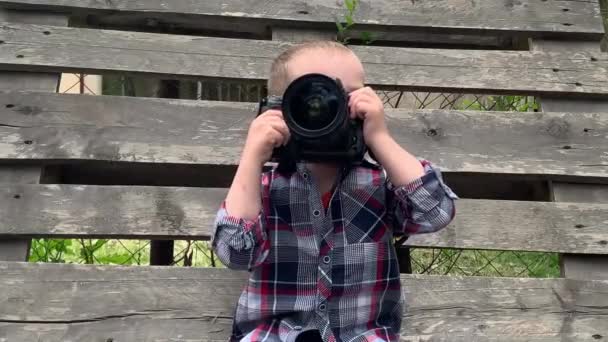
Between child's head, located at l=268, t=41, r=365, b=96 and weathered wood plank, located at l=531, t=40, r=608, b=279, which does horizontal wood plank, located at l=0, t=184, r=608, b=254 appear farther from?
child's head, located at l=268, t=41, r=365, b=96

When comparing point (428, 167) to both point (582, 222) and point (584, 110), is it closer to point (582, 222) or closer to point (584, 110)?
point (582, 222)

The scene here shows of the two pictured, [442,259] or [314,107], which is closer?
[314,107]

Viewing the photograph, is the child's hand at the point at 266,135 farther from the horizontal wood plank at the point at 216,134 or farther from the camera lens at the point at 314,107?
the horizontal wood plank at the point at 216,134

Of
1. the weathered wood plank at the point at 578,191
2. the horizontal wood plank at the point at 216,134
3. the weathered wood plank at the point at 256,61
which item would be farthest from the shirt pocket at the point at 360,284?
the weathered wood plank at the point at 256,61

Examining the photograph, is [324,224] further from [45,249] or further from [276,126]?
[45,249]

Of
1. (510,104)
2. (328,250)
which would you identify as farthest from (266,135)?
(510,104)

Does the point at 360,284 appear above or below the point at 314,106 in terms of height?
below

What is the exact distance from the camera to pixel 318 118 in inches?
55.7

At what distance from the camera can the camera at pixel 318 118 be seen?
1.39m

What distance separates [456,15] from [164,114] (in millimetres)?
1083

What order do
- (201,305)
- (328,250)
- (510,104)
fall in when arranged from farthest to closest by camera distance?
(510,104), (201,305), (328,250)

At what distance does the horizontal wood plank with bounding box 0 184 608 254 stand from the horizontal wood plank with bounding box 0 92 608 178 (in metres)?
0.11

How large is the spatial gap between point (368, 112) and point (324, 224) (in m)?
0.27

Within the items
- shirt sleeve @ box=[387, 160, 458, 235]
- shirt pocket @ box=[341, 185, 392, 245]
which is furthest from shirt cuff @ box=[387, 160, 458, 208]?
shirt pocket @ box=[341, 185, 392, 245]
